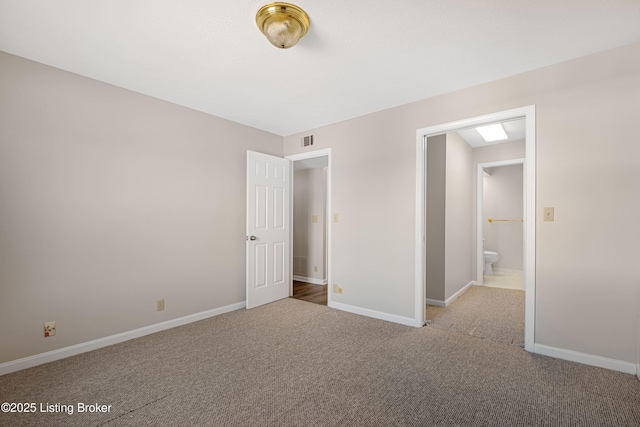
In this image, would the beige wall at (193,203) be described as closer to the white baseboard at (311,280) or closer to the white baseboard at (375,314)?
the white baseboard at (375,314)

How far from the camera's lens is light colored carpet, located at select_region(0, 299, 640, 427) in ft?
5.65

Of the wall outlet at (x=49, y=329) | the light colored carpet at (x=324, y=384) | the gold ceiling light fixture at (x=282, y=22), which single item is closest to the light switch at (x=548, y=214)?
the light colored carpet at (x=324, y=384)

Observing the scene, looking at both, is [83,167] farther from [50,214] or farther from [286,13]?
[286,13]

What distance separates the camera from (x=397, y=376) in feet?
7.11

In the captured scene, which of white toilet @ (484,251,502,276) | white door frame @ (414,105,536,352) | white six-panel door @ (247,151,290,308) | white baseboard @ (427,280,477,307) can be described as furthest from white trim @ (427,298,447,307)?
white toilet @ (484,251,502,276)

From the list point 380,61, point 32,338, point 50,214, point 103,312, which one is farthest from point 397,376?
point 50,214

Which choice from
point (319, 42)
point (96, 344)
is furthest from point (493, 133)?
point (96, 344)

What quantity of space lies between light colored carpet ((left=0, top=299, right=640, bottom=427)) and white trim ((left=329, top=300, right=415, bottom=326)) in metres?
0.31

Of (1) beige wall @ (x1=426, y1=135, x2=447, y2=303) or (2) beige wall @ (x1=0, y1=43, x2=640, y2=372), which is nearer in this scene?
(2) beige wall @ (x1=0, y1=43, x2=640, y2=372)

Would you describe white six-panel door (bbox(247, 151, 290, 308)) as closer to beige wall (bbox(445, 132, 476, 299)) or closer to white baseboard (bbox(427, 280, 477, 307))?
white baseboard (bbox(427, 280, 477, 307))

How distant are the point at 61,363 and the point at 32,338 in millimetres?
301

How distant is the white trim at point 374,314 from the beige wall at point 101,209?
1.42 meters

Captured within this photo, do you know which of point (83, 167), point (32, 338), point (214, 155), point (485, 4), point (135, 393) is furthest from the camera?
point (214, 155)

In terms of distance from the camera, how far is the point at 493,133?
4332mm
